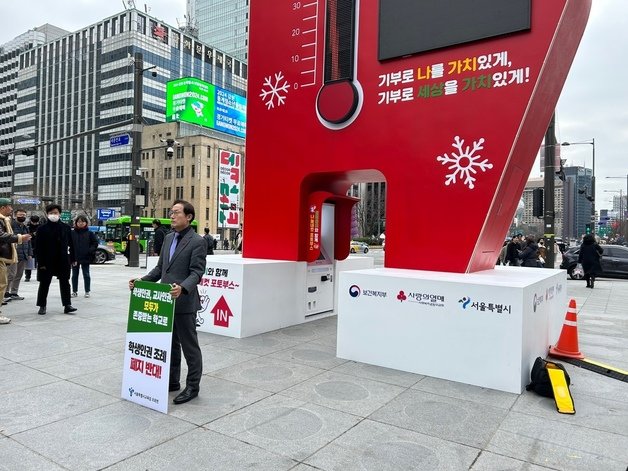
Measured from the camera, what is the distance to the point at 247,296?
22.1ft

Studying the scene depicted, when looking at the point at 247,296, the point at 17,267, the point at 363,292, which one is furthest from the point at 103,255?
the point at 363,292

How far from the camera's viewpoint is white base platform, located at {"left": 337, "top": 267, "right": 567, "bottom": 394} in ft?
15.4

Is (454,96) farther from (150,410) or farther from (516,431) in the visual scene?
(150,410)

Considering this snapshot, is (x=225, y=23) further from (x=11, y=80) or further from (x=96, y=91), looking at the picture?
(x=11, y=80)

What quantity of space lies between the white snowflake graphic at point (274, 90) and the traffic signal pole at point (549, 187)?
9.84m

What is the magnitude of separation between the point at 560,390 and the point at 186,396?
3511 mm

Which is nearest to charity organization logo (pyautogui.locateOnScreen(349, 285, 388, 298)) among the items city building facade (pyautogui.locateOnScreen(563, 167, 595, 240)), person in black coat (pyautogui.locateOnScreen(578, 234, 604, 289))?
person in black coat (pyautogui.locateOnScreen(578, 234, 604, 289))

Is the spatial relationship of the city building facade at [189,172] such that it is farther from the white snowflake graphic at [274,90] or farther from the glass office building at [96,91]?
the white snowflake graphic at [274,90]

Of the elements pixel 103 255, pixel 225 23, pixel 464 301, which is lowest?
pixel 103 255

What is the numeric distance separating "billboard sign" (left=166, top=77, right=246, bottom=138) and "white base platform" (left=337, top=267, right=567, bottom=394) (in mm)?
37351

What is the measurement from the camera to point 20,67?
10988 cm

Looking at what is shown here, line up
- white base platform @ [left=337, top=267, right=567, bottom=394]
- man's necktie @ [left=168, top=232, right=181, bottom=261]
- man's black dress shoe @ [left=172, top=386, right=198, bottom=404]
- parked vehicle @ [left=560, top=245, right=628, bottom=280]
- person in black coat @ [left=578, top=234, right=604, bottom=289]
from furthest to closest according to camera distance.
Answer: parked vehicle @ [left=560, top=245, right=628, bottom=280], person in black coat @ [left=578, top=234, right=604, bottom=289], white base platform @ [left=337, top=267, right=567, bottom=394], man's necktie @ [left=168, top=232, right=181, bottom=261], man's black dress shoe @ [left=172, top=386, right=198, bottom=404]

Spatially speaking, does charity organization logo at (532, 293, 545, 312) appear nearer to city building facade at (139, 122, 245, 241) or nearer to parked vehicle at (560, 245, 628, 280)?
parked vehicle at (560, 245, 628, 280)

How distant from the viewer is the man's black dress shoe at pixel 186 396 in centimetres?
409
